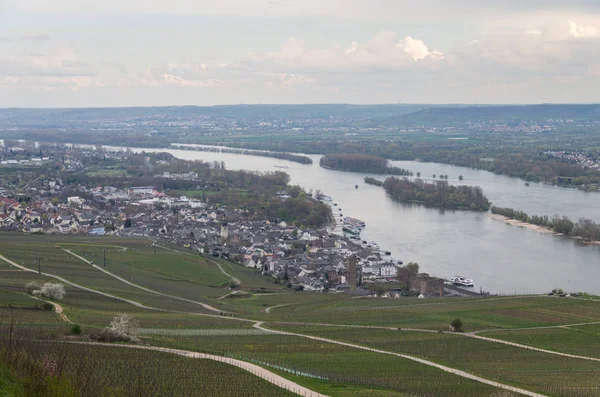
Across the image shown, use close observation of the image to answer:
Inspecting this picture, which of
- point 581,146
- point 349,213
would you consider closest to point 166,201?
point 349,213

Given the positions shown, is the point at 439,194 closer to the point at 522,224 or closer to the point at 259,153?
the point at 522,224

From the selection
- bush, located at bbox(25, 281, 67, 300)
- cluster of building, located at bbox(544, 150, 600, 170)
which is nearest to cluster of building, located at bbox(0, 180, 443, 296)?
bush, located at bbox(25, 281, 67, 300)

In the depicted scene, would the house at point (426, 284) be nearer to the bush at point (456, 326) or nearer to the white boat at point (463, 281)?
the white boat at point (463, 281)

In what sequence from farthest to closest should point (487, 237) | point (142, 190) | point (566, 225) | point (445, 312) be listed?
point (142, 190)
point (566, 225)
point (487, 237)
point (445, 312)

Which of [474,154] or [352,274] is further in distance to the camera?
[474,154]

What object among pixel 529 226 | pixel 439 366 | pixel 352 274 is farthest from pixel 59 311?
pixel 529 226
